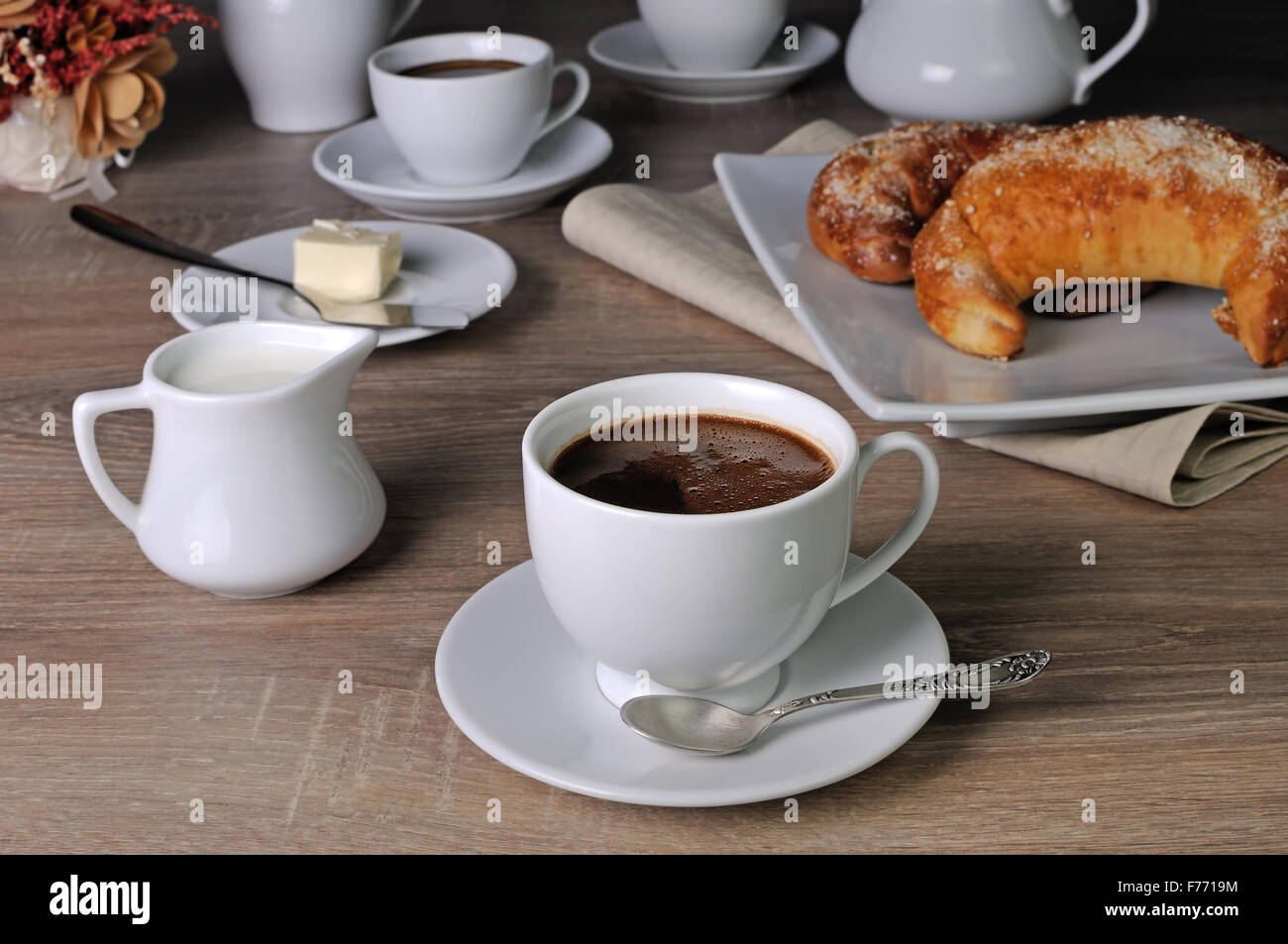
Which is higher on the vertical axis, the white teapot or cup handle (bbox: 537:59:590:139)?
the white teapot

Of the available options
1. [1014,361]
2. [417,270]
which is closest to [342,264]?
[417,270]

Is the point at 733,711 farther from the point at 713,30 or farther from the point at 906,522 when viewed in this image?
the point at 713,30

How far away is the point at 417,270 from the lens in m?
1.15

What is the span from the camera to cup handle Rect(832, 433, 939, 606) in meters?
0.64

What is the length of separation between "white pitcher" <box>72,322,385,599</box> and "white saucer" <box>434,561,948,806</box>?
11 cm

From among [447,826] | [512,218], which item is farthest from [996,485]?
[512,218]

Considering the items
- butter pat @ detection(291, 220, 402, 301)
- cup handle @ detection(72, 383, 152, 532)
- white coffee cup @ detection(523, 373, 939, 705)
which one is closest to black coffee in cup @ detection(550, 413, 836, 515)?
white coffee cup @ detection(523, 373, 939, 705)

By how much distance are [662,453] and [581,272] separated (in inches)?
23.2

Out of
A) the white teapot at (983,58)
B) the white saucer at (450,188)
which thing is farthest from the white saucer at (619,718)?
the white teapot at (983,58)

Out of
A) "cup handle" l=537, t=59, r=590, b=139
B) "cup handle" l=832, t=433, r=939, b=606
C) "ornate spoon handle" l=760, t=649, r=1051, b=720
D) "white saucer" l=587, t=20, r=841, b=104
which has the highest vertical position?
"cup handle" l=832, t=433, r=939, b=606

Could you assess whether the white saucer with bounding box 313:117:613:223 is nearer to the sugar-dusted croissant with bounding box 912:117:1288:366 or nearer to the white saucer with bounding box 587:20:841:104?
the white saucer with bounding box 587:20:841:104

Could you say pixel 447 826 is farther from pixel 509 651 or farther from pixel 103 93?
pixel 103 93

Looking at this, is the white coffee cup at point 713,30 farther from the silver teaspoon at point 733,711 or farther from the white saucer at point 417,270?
the silver teaspoon at point 733,711

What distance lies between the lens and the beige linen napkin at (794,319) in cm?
83
